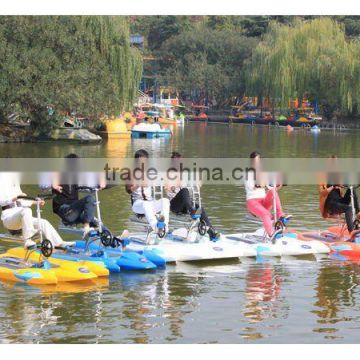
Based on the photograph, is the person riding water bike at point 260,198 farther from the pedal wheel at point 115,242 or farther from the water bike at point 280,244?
the pedal wheel at point 115,242

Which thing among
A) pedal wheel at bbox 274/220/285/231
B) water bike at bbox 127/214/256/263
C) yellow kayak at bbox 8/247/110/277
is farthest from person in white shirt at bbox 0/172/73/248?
pedal wheel at bbox 274/220/285/231

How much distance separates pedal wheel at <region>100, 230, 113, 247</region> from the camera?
1338 cm

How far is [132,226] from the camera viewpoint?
693 inches

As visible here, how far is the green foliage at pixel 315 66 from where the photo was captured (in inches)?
2441

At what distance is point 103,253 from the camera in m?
13.1

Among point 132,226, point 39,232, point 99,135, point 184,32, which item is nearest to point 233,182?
point 132,226

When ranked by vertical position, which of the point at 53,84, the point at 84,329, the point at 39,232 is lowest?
the point at 84,329

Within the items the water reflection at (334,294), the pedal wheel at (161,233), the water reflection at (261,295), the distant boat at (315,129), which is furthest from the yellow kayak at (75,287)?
the distant boat at (315,129)

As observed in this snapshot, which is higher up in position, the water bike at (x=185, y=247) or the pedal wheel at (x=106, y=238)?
the pedal wheel at (x=106, y=238)

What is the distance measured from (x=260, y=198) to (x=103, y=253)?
118 inches

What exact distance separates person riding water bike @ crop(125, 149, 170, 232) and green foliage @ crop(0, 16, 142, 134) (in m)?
27.7

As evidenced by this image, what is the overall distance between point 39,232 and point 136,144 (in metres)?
33.8

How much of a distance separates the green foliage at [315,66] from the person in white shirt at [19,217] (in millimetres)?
50696

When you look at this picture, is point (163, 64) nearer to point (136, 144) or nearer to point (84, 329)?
point (136, 144)
